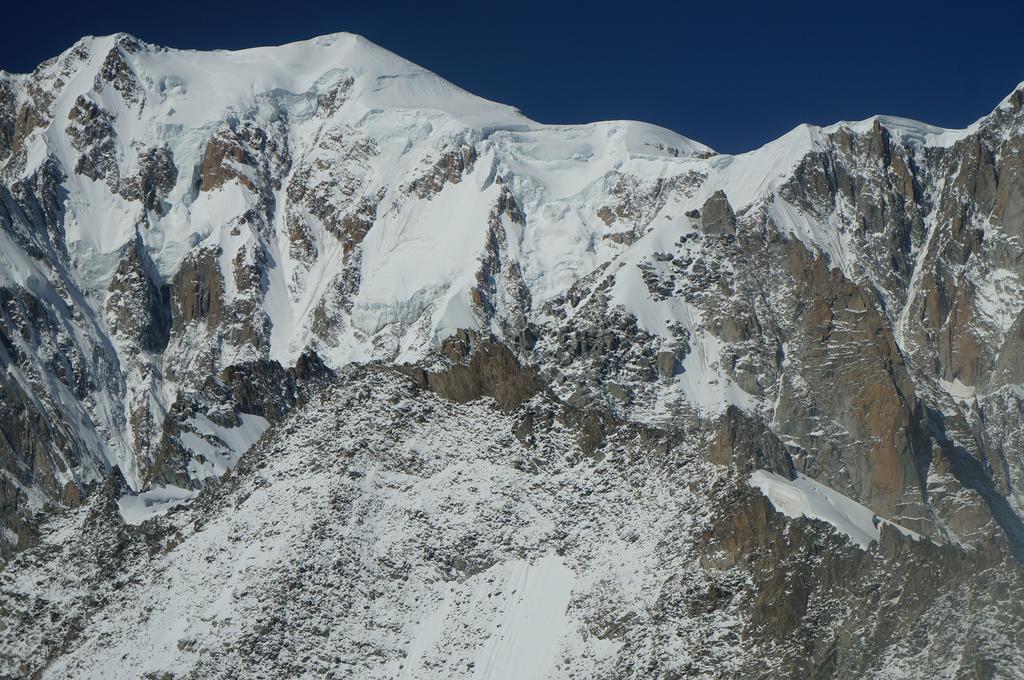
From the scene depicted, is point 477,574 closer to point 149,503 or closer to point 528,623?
point 528,623

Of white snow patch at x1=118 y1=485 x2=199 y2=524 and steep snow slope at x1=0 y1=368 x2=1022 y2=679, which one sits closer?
steep snow slope at x1=0 y1=368 x2=1022 y2=679

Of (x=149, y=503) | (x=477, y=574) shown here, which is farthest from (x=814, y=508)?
(x=149, y=503)

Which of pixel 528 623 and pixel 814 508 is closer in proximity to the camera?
pixel 814 508

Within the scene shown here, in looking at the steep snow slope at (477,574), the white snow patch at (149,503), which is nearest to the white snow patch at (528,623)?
the steep snow slope at (477,574)

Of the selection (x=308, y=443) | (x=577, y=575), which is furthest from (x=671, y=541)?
(x=308, y=443)

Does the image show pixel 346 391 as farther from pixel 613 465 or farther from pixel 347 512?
pixel 613 465

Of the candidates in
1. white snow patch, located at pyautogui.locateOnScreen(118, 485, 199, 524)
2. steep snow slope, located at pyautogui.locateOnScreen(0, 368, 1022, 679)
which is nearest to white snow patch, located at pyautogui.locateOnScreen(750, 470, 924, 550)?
steep snow slope, located at pyautogui.locateOnScreen(0, 368, 1022, 679)

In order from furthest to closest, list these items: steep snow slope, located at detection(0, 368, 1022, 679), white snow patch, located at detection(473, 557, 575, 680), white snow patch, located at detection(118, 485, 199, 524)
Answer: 1. white snow patch, located at detection(118, 485, 199, 524)
2. white snow patch, located at detection(473, 557, 575, 680)
3. steep snow slope, located at detection(0, 368, 1022, 679)

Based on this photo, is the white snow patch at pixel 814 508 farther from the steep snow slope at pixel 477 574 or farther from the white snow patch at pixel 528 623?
the white snow patch at pixel 528 623

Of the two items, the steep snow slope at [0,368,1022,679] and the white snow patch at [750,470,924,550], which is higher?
the white snow patch at [750,470,924,550]

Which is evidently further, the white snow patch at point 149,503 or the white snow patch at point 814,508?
the white snow patch at point 149,503

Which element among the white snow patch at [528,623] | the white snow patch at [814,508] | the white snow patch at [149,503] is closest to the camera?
the white snow patch at [814,508]

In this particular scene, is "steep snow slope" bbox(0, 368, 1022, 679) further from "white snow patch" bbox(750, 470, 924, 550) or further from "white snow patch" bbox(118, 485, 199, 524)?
"white snow patch" bbox(118, 485, 199, 524)
